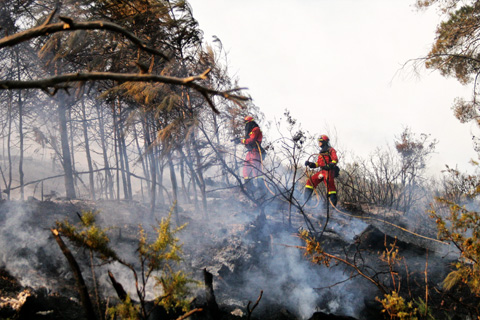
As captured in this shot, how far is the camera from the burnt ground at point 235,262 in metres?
4.50

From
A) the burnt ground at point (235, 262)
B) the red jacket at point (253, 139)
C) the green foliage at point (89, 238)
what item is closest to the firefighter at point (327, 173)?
the burnt ground at point (235, 262)

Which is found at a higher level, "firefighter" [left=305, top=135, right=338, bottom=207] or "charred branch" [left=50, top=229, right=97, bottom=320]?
"firefighter" [left=305, top=135, right=338, bottom=207]

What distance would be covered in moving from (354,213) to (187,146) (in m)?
4.88

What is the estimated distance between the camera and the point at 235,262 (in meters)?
6.78

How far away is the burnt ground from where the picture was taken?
4500 millimetres

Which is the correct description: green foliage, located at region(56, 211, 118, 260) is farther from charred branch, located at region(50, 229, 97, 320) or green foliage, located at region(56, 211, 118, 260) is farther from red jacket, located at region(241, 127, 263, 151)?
red jacket, located at region(241, 127, 263, 151)

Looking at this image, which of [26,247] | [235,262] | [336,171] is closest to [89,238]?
[26,247]

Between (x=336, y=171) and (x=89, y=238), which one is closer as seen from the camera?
(x=89, y=238)

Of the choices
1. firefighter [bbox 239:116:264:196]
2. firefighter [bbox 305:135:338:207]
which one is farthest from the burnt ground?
firefighter [bbox 239:116:264:196]

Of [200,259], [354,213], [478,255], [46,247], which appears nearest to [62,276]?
[46,247]

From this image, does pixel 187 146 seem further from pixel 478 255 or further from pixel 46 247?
pixel 478 255

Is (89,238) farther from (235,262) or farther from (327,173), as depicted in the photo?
(327,173)

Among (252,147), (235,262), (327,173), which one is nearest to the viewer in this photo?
(235,262)

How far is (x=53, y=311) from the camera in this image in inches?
150
